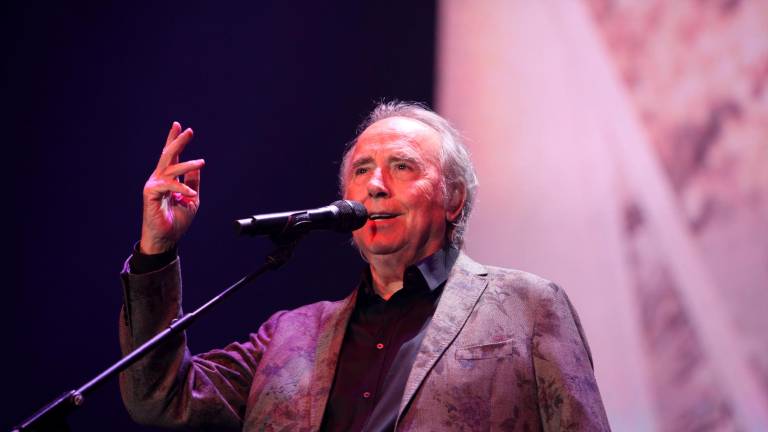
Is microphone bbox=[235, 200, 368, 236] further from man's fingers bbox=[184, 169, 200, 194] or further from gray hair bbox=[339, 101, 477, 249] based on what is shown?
gray hair bbox=[339, 101, 477, 249]

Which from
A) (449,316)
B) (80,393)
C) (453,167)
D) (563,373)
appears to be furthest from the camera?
(453,167)

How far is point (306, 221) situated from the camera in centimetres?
168

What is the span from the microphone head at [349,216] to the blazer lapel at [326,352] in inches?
15.0

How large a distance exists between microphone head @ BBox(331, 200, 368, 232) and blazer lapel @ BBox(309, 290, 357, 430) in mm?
381

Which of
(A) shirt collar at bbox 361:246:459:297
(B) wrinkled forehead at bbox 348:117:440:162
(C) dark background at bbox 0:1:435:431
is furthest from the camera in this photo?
(C) dark background at bbox 0:1:435:431

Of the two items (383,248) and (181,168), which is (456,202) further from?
(181,168)

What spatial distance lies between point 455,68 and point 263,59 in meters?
0.75

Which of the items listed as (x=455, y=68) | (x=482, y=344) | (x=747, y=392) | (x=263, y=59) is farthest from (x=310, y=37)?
(x=747, y=392)

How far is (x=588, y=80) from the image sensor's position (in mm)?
2703

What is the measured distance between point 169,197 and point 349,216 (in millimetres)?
423

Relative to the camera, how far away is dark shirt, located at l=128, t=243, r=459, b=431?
73.1 inches

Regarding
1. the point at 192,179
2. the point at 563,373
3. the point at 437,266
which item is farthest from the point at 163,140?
the point at 563,373

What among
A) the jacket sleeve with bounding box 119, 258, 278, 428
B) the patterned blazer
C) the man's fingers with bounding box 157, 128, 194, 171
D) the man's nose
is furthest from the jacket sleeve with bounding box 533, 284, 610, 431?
the man's fingers with bounding box 157, 128, 194, 171

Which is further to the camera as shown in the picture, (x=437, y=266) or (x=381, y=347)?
(x=437, y=266)
